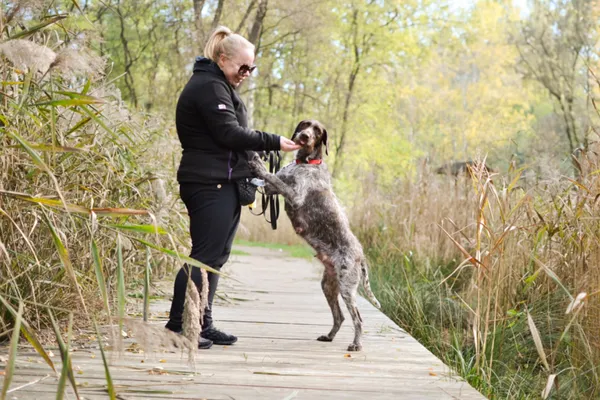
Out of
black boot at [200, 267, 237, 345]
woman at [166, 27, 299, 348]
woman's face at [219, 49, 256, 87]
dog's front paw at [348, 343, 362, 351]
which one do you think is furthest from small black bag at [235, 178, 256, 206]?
dog's front paw at [348, 343, 362, 351]

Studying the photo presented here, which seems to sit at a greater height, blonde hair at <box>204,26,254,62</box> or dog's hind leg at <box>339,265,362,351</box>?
blonde hair at <box>204,26,254,62</box>

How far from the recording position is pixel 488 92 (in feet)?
113

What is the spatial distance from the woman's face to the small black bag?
615 mm

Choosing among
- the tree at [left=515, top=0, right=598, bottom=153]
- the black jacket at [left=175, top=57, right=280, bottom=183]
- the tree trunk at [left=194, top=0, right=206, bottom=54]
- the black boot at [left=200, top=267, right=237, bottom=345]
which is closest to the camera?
the black jacket at [left=175, top=57, right=280, bottom=183]

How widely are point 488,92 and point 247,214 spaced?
21108 mm

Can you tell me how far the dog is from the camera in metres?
4.49

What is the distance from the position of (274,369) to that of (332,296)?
1217mm

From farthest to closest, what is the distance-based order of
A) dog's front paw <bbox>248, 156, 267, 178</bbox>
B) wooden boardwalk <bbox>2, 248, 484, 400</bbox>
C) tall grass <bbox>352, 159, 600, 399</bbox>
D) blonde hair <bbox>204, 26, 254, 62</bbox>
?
1. dog's front paw <bbox>248, 156, 267, 178</bbox>
2. blonde hair <bbox>204, 26, 254, 62</bbox>
3. tall grass <bbox>352, 159, 600, 399</bbox>
4. wooden boardwalk <bbox>2, 248, 484, 400</bbox>

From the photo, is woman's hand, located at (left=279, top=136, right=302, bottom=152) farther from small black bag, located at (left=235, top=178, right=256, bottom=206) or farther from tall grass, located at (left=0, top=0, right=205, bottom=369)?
tall grass, located at (left=0, top=0, right=205, bottom=369)

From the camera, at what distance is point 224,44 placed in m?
4.13

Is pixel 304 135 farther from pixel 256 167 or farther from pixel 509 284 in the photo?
pixel 509 284

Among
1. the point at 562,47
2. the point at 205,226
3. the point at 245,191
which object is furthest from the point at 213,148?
the point at 562,47

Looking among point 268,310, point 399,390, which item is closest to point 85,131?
point 268,310

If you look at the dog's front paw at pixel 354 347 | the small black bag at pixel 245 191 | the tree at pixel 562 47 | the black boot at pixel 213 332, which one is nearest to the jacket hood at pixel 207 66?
the small black bag at pixel 245 191
